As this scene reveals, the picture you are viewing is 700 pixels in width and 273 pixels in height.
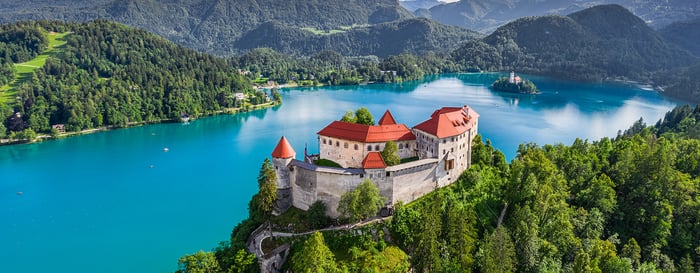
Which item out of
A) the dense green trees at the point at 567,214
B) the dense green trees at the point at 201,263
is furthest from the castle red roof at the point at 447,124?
the dense green trees at the point at 201,263

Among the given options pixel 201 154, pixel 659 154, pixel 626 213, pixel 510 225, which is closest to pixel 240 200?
pixel 201 154

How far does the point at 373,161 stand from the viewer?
39.6m

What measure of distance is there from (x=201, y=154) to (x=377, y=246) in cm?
5693

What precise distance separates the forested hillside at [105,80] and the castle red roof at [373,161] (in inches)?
3425

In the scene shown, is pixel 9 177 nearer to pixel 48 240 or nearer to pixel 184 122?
pixel 48 240

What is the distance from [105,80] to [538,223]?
4471 inches

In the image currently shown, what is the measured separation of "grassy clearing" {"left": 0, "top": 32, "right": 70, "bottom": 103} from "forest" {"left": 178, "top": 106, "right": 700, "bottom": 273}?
94.6 m

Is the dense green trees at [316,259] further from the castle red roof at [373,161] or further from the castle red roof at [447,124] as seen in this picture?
the castle red roof at [447,124]

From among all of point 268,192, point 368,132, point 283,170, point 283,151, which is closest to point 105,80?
point 283,170

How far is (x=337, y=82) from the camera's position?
181750 mm

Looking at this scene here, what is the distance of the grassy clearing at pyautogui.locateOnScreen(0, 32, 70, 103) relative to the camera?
351 ft

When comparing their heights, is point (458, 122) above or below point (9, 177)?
above

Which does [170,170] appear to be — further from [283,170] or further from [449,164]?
[449,164]

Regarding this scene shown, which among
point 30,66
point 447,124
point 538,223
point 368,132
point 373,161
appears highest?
point 30,66
